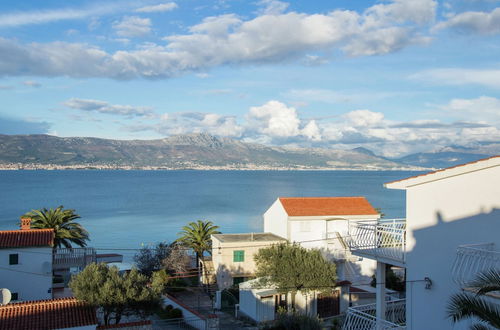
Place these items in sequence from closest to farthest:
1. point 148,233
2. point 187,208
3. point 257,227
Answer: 1. point 148,233
2. point 257,227
3. point 187,208

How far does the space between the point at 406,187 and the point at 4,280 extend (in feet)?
73.1

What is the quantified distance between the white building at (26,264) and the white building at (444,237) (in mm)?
19833

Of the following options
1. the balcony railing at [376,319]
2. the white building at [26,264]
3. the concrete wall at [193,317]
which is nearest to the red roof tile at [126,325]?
the concrete wall at [193,317]

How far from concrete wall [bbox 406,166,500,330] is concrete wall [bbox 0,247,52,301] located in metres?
20.9

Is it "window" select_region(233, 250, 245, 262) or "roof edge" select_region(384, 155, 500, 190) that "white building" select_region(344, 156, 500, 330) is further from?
"window" select_region(233, 250, 245, 262)

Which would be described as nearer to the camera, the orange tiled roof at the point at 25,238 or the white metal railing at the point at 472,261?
the white metal railing at the point at 472,261

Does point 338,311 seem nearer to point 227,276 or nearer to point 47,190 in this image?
point 227,276

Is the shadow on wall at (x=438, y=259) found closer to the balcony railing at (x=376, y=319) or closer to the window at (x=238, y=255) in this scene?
the balcony railing at (x=376, y=319)

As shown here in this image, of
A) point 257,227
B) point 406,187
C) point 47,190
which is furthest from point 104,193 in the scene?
point 406,187

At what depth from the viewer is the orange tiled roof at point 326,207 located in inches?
1367

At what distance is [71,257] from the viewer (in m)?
30.3

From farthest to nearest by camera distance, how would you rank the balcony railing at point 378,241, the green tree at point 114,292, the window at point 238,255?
the window at point 238,255
the green tree at point 114,292
the balcony railing at point 378,241

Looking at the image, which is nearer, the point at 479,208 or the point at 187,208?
the point at 479,208

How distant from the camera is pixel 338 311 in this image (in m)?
26.1
